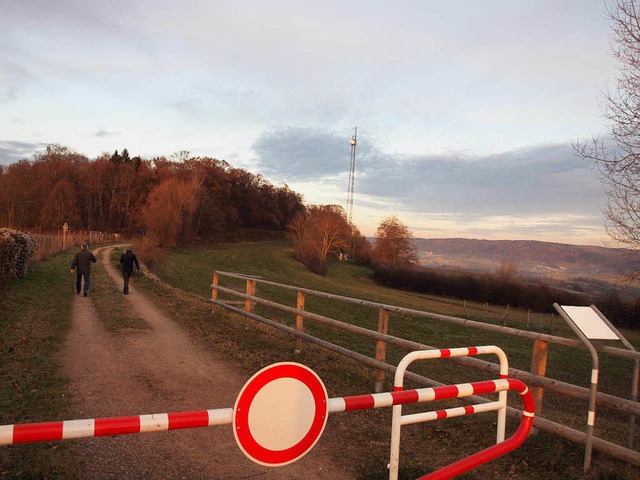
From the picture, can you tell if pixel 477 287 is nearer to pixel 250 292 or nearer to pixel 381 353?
pixel 250 292

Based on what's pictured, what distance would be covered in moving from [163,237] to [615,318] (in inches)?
1920

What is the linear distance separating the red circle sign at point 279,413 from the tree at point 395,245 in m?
78.3

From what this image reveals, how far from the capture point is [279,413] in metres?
2.42

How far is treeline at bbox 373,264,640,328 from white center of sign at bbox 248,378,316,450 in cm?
4435

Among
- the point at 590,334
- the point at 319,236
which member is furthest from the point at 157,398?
the point at 319,236

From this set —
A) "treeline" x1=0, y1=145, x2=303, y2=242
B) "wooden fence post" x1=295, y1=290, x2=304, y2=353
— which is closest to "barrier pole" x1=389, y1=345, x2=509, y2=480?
A: "wooden fence post" x1=295, y1=290, x2=304, y2=353

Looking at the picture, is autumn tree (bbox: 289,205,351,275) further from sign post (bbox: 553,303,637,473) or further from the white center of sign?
the white center of sign

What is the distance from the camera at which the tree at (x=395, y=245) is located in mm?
82062

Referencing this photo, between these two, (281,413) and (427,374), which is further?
(427,374)

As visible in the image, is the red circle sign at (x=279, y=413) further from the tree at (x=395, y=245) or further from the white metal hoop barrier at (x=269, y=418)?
the tree at (x=395, y=245)

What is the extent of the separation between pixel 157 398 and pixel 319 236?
66.2 meters

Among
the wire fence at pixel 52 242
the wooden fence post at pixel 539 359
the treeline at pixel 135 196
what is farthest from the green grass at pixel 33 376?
the treeline at pixel 135 196

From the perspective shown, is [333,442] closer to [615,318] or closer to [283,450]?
[283,450]

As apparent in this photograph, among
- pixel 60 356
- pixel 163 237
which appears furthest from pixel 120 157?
pixel 60 356
